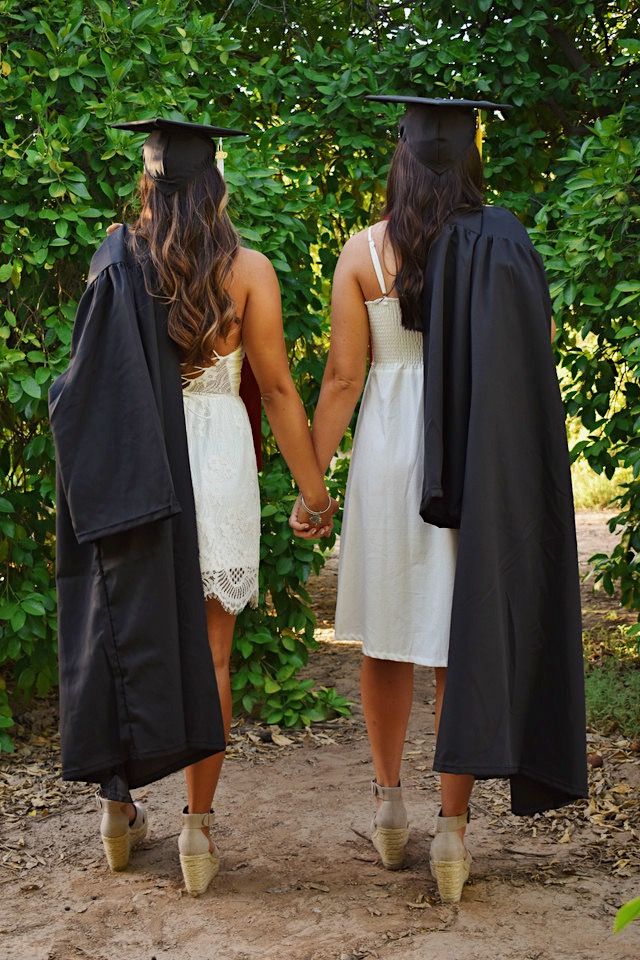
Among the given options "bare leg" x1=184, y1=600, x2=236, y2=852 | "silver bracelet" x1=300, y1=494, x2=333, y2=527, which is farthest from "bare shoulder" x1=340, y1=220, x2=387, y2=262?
"bare leg" x1=184, y1=600, x2=236, y2=852

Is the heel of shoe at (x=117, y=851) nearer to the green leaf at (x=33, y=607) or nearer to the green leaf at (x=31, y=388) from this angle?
the green leaf at (x=33, y=607)

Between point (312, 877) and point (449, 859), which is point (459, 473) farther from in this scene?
point (312, 877)

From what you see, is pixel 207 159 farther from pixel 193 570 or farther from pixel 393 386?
pixel 193 570

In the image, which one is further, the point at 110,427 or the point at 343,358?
the point at 343,358

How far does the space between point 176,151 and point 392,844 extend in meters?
2.03

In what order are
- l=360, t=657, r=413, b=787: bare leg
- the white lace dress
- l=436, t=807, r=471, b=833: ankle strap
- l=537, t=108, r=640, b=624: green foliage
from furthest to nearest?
1. l=537, t=108, r=640, b=624: green foliage
2. l=360, t=657, r=413, b=787: bare leg
3. l=436, t=807, r=471, b=833: ankle strap
4. the white lace dress

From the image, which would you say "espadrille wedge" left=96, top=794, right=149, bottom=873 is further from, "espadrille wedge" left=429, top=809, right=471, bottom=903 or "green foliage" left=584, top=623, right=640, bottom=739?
"green foliage" left=584, top=623, right=640, bottom=739

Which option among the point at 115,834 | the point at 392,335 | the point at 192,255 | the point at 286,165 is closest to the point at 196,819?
the point at 115,834

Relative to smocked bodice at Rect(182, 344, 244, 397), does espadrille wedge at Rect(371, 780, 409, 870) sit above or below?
below

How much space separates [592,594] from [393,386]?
4.09 metres

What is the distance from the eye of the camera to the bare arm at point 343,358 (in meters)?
3.22

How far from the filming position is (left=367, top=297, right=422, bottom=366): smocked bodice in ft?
10.6

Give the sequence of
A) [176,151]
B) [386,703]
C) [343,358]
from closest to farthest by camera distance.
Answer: [176,151], [343,358], [386,703]

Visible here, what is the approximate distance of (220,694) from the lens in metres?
3.27
